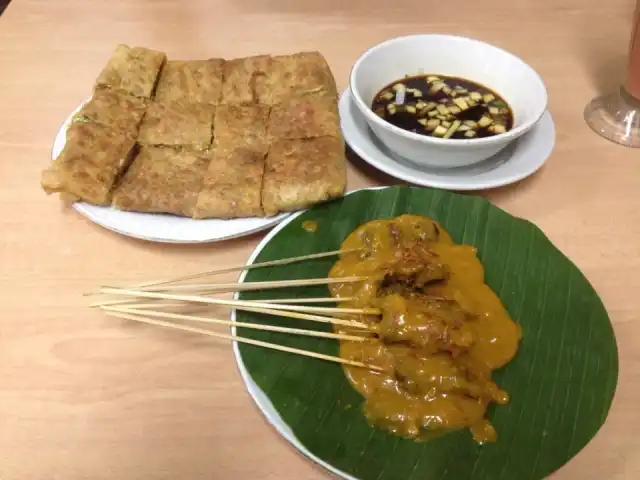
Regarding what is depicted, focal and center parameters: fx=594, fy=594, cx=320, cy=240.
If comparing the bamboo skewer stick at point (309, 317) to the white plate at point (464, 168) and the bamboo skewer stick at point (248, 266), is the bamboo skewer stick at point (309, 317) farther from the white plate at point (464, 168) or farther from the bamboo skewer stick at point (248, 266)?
the white plate at point (464, 168)

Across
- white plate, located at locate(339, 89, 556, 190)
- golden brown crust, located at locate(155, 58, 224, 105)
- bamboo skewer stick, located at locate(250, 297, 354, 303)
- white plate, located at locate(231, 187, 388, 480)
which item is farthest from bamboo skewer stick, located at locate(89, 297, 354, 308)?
golden brown crust, located at locate(155, 58, 224, 105)

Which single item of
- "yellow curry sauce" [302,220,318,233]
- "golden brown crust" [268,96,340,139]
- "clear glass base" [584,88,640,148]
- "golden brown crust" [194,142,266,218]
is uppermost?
"golden brown crust" [268,96,340,139]

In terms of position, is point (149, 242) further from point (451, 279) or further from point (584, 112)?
point (584, 112)

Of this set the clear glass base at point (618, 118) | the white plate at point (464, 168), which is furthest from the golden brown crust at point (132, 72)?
the clear glass base at point (618, 118)

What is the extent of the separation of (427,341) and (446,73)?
1.18m

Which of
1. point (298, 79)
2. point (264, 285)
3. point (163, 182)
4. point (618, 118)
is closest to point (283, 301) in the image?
point (264, 285)

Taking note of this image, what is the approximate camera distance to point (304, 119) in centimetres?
187

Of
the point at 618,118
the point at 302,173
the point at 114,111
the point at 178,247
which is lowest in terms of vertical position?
the point at 618,118

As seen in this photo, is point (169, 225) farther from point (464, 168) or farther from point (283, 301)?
point (464, 168)

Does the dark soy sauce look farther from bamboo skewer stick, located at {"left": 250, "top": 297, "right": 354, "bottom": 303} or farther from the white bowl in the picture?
bamboo skewer stick, located at {"left": 250, "top": 297, "right": 354, "bottom": 303}

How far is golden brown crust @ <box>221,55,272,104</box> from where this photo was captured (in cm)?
200

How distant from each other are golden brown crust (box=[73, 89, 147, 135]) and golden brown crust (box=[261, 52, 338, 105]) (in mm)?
415

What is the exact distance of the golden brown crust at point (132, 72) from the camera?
6.47 feet

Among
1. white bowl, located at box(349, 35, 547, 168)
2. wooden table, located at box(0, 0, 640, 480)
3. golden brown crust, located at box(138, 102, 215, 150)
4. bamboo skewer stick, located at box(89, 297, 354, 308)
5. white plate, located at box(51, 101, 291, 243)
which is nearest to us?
wooden table, located at box(0, 0, 640, 480)
